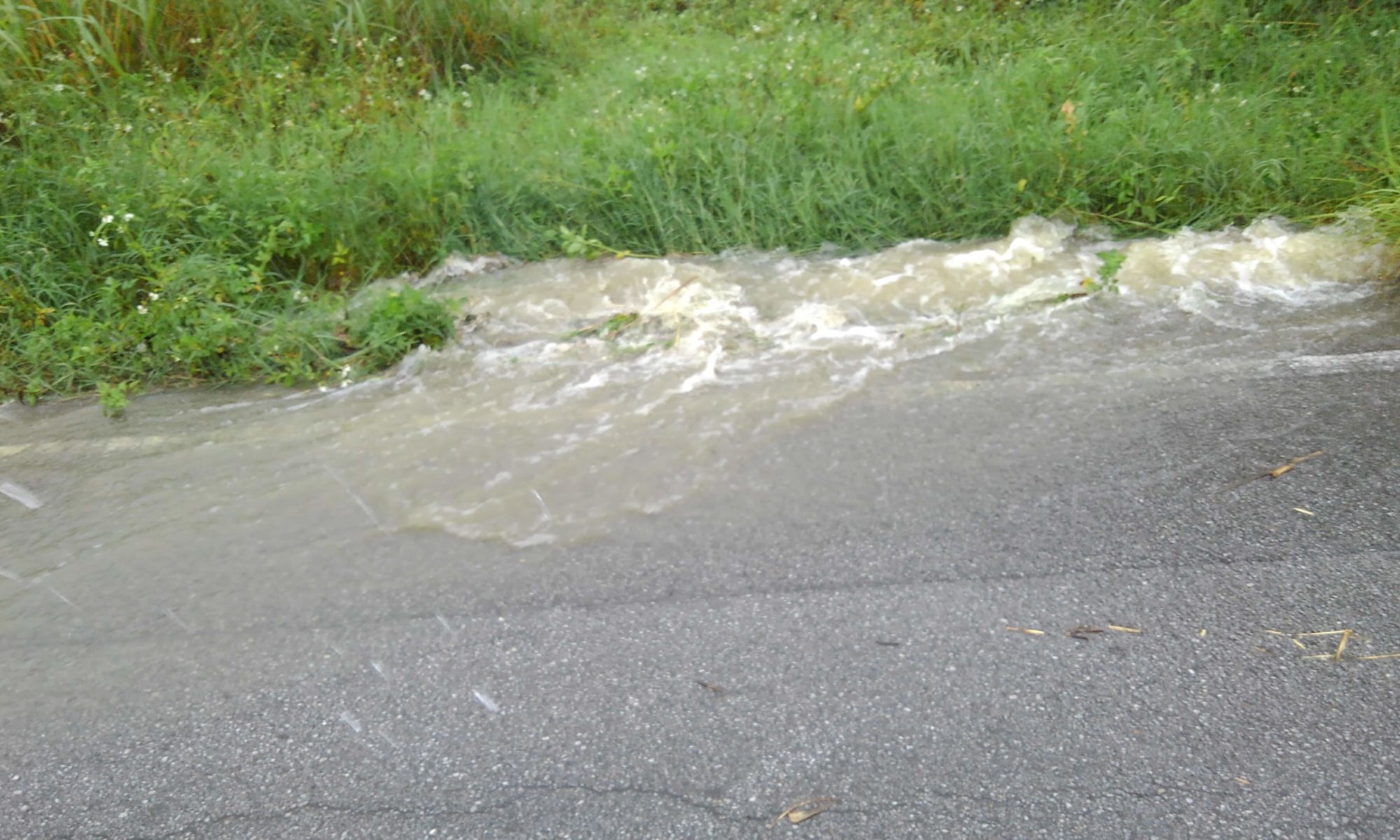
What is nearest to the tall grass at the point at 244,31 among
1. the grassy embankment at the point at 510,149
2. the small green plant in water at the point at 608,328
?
the grassy embankment at the point at 510,149

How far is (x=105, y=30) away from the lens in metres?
7.06

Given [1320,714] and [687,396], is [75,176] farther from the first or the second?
[1320,714]

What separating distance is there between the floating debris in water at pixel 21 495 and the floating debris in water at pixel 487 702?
2.41 m

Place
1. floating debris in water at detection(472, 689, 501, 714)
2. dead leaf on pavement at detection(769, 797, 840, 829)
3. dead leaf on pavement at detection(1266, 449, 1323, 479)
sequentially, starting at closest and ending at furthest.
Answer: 1. dead leaf on pavement at detection(769, 797, 840, 829)
2. floating debris in water at detection(472, 689, 501, 714)
3. dead leaf on pavement at detection(1266, 449, 1323, 479)

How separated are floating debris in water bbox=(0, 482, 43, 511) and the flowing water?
0.04 ft

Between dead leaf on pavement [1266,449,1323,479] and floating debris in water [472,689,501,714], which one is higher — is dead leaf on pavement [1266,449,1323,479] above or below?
below

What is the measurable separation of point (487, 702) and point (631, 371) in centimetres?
227

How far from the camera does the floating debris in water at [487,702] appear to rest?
289cm

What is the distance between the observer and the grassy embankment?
559 centimetres

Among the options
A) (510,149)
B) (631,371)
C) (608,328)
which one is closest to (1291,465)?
(631,371)

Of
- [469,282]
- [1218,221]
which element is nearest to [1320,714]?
[1218,221]

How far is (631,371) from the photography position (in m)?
4.95

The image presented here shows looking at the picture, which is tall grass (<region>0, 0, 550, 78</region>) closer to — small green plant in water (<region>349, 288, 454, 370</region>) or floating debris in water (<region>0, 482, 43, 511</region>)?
small green plant in water (<region>349, 288, 454, 370</region>)

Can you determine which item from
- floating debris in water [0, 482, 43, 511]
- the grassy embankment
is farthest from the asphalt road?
the grassy embankment
